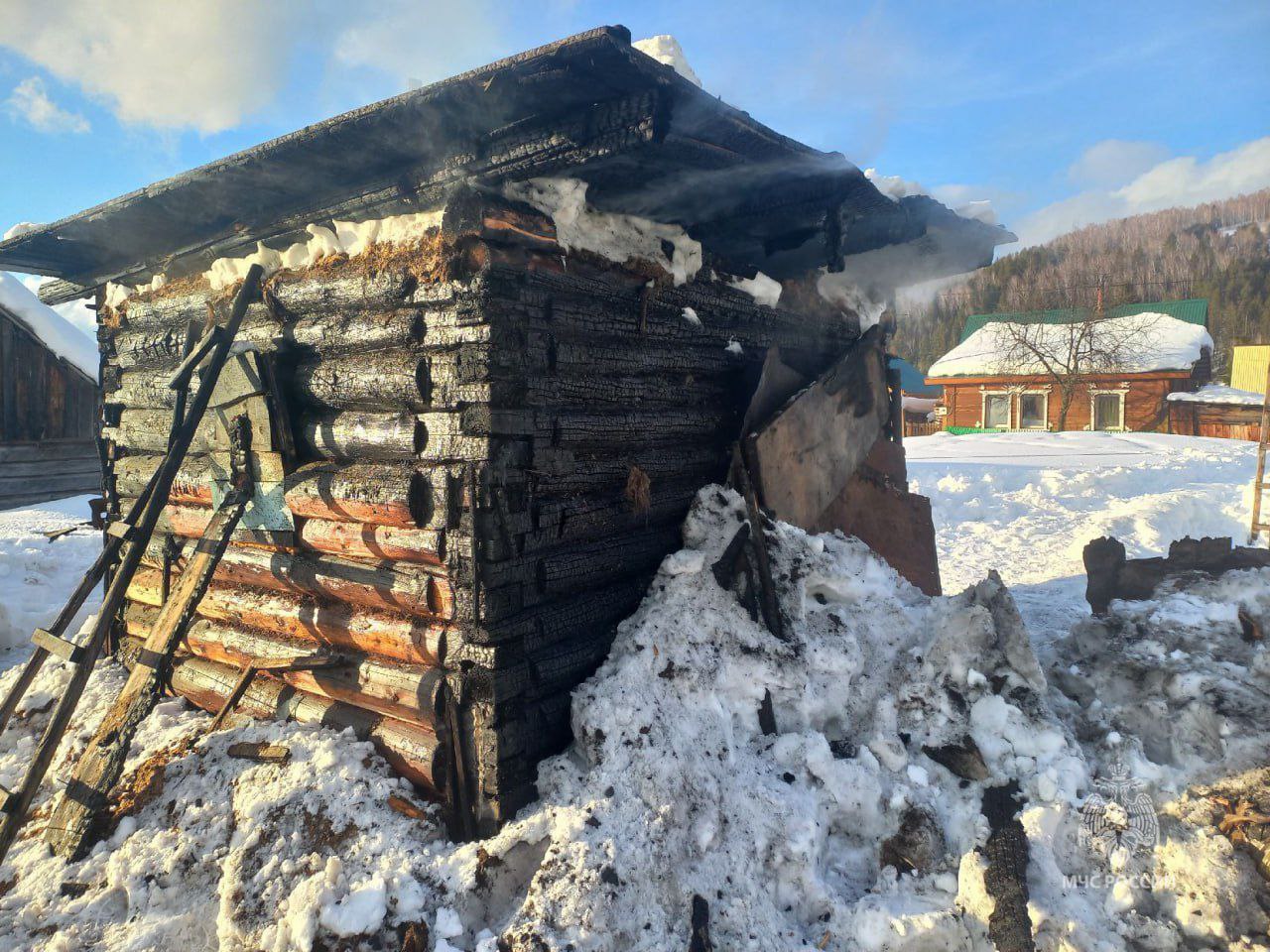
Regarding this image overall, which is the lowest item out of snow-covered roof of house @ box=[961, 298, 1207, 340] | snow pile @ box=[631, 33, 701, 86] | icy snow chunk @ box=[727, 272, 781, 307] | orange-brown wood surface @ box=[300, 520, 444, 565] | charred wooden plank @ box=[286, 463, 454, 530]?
orange-brown wood surface @ box=[300, 520, 444, 565]

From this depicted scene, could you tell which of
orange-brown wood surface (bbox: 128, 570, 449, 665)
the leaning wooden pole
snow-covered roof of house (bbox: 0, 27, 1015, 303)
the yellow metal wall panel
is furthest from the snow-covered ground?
the yellow metal wall panel

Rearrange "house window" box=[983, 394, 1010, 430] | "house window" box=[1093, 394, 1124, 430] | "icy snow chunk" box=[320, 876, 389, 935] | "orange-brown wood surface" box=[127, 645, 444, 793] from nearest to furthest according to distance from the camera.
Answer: "icy snow chunk" box=[320, 876, 389, 935] < "orange-brown wood surface" box=[127, 645, 444, 793] < "house window" box=[1093, 394, 1124, 430] < "house window" box=[983, 394, 1010, 430]

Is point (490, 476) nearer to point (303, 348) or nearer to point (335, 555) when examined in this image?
point (335, 555)

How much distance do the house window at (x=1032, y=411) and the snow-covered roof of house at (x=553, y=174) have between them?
2358 cm

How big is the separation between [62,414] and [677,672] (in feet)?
49.8

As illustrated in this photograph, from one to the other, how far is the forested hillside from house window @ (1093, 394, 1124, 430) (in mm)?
30139

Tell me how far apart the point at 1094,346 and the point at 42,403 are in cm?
2877

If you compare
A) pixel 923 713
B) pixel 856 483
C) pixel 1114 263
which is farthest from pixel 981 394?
pixel 1114 263

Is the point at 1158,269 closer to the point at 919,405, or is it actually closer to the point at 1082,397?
the point at 919,405

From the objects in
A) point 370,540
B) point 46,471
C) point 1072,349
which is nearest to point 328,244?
point 370,540

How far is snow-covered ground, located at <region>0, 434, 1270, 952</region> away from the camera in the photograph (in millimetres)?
2785

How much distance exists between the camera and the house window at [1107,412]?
79.5ft

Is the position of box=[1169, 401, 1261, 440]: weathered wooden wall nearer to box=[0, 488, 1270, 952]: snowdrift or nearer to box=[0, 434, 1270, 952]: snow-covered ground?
box=[0, 434, 1270, 952]: snow-covered ground

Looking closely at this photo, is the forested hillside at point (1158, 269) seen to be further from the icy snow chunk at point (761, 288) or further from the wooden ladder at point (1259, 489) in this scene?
the icy snow chunk at point (761, 288)
